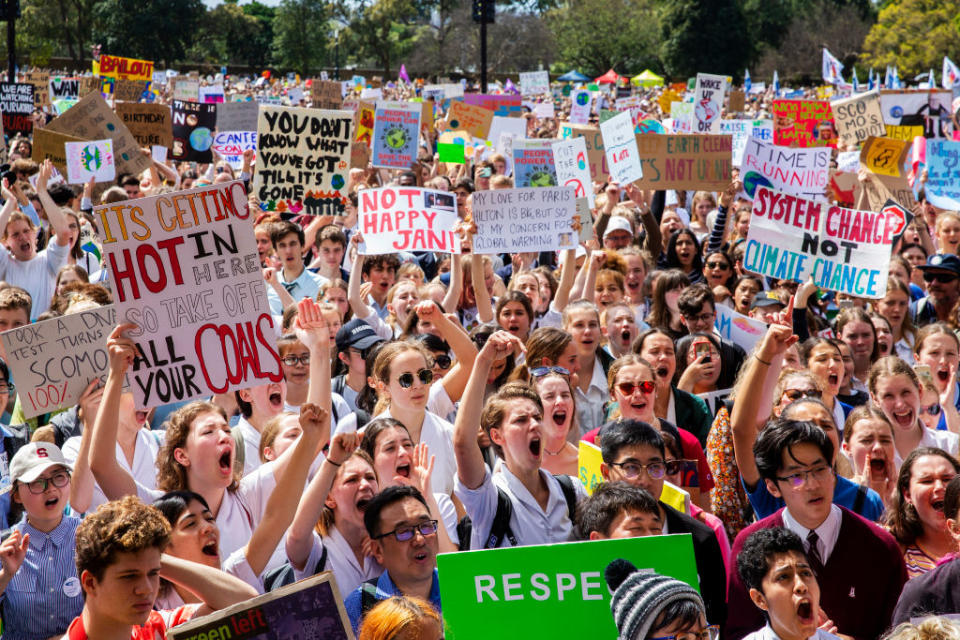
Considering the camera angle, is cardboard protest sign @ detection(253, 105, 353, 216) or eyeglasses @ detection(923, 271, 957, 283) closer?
eyeglasses @ detection(923, 271, 957, 283)

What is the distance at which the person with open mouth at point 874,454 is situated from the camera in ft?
16.7

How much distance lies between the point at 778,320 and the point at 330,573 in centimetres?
355

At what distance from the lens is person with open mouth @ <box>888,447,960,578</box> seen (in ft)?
14.6

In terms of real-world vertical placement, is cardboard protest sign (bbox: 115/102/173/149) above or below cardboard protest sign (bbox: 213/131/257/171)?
above

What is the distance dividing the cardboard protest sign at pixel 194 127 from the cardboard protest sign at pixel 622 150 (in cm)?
519

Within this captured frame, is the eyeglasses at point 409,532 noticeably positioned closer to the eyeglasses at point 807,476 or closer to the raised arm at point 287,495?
the raised arm at point 287,495

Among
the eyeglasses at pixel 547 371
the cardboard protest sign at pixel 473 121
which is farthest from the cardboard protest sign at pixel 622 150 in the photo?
the eyeglasses at pixel 547 371

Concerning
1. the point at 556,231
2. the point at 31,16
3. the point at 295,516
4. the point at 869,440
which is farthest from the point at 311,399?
the point at 31,16

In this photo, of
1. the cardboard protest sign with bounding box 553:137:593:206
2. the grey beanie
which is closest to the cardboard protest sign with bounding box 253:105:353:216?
the cardboard protest sign with bounding box 553:137:593:206

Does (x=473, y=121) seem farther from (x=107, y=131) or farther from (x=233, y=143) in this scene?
(x=107, y=131)

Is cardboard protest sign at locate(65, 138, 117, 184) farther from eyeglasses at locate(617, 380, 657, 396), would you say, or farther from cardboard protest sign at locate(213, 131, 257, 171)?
eyeglasses at locate(617, 380, 657, 396)

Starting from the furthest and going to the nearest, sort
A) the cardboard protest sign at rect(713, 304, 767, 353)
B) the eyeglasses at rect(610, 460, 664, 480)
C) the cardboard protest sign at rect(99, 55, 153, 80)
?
the cardboard protest sign at rect(99, 55, 153, 80), the cardboard protest sign at rect(713, 304, 767, 353), the eyeglasses at rect(610, 460, 664, 480)

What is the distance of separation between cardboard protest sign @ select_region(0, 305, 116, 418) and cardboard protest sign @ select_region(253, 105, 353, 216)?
5254 millimetres

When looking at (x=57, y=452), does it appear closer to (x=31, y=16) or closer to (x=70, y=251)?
(x=70, y=251)
